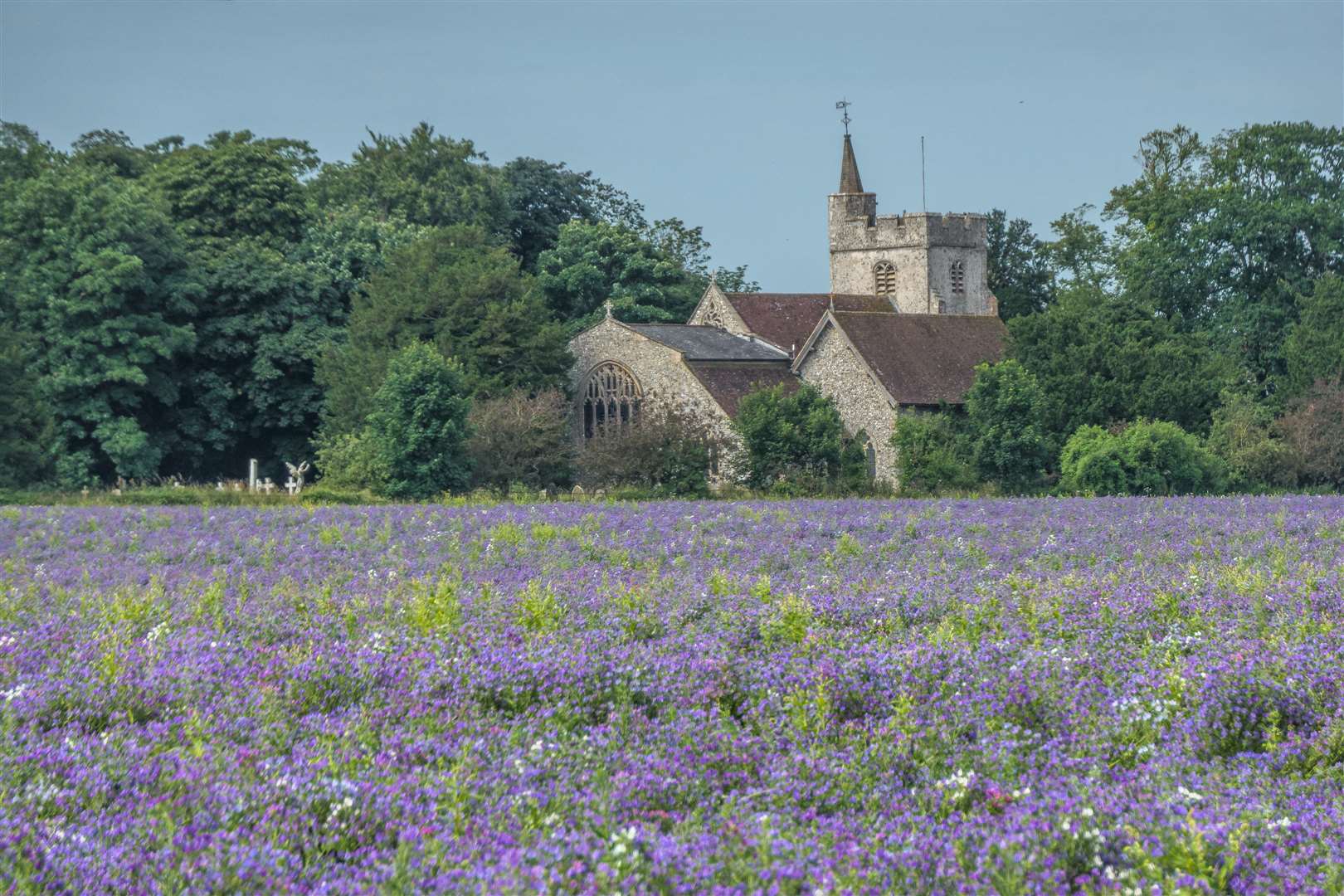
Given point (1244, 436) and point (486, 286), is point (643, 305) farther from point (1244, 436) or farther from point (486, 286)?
point (1244, 436)

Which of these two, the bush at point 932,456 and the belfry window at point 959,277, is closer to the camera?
the bush at point 932,456

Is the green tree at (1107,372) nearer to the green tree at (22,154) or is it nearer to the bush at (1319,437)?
the bush at (1319,437)

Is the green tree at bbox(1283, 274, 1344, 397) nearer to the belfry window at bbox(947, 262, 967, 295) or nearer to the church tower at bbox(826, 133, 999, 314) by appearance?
the church tower at bbox(826, 133, 999, 314)

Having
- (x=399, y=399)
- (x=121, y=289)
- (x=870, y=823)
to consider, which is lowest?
(x=870, y=823)

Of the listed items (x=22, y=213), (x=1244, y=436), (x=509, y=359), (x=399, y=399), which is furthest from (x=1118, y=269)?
(x=22, y=213)

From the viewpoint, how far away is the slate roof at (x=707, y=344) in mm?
60875

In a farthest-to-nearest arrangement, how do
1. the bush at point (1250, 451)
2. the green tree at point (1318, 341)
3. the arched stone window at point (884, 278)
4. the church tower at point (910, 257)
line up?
the arched stone window at point (884, 278) → the church tower at point (910, 257) → the green tree at point (1318, 341) → the bush at point (1250, 451)

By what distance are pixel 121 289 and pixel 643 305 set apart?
26944 millimetres

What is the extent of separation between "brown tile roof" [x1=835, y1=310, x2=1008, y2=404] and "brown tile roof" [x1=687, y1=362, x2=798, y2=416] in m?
3.57

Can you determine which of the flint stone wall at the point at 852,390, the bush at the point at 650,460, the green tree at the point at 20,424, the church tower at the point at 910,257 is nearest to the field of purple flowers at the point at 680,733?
the bush at the point at 650,460

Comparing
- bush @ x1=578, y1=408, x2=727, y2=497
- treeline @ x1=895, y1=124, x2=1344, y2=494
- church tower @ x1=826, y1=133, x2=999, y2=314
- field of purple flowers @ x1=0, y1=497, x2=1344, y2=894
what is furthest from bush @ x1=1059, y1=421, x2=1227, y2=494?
church tower @ x1=826, y1=133, x2=999, y2=314

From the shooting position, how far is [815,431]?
44.1 m

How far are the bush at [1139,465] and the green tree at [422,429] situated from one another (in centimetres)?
1678

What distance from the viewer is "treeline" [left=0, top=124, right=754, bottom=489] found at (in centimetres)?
5175
